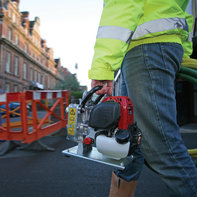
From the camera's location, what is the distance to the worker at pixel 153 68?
982mm

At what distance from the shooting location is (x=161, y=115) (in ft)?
3.29

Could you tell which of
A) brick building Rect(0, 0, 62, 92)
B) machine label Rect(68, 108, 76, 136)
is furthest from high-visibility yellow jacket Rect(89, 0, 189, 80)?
brick building Rect(0, 0, 62, 92)

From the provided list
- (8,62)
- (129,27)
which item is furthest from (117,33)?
(8,62)

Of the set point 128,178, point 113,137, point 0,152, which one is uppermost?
point 113,137

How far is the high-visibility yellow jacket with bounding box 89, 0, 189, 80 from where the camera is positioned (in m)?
1.03

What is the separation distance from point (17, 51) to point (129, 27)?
28.2 m

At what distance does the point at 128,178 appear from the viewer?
1.28 m

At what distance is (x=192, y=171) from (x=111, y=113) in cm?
53

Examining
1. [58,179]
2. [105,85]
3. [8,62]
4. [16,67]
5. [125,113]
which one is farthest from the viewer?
[16,67]

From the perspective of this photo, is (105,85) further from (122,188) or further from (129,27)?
(122,188)

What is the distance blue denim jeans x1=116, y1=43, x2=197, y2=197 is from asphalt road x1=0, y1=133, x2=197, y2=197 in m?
1.02

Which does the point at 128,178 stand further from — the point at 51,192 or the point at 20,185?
the point at 20,185

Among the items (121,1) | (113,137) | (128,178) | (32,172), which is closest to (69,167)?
(32,172)

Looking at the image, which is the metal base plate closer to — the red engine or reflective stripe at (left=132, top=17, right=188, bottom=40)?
the red engine
